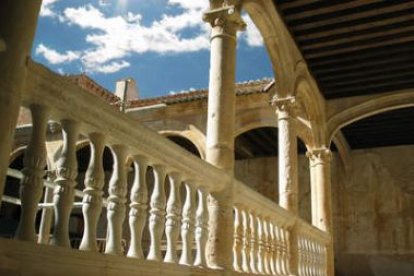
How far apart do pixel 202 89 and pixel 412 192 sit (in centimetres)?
596

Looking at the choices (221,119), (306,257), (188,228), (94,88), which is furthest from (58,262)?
(94,88)

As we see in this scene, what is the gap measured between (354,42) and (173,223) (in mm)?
5575

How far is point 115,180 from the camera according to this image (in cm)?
264

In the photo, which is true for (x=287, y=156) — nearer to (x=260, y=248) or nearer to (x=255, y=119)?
(x=260, y=248)

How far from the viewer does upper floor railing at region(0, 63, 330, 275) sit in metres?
2.19

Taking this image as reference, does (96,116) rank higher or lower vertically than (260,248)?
higher

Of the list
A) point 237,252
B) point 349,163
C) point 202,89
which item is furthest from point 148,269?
→ point 349,163

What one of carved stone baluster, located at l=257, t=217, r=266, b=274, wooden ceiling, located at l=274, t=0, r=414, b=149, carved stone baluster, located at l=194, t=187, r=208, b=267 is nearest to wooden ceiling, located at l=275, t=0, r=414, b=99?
wooden ceiling, located at l=274, t=0, r=414, b=149

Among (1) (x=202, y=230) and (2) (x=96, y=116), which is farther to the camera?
(1) (x=202, y=230)

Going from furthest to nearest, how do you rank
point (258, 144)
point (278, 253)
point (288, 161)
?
point (258, 144), point (288, 161), point (278, 253)

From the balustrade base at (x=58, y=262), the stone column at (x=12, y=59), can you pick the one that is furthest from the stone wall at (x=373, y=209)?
the stone column at (x=12, y=59)

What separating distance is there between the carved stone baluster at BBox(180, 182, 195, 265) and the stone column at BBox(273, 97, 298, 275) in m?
3.02

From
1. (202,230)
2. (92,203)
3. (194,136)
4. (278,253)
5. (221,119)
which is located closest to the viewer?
(92,203)

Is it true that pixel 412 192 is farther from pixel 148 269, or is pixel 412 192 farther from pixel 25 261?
pixel 25 261
